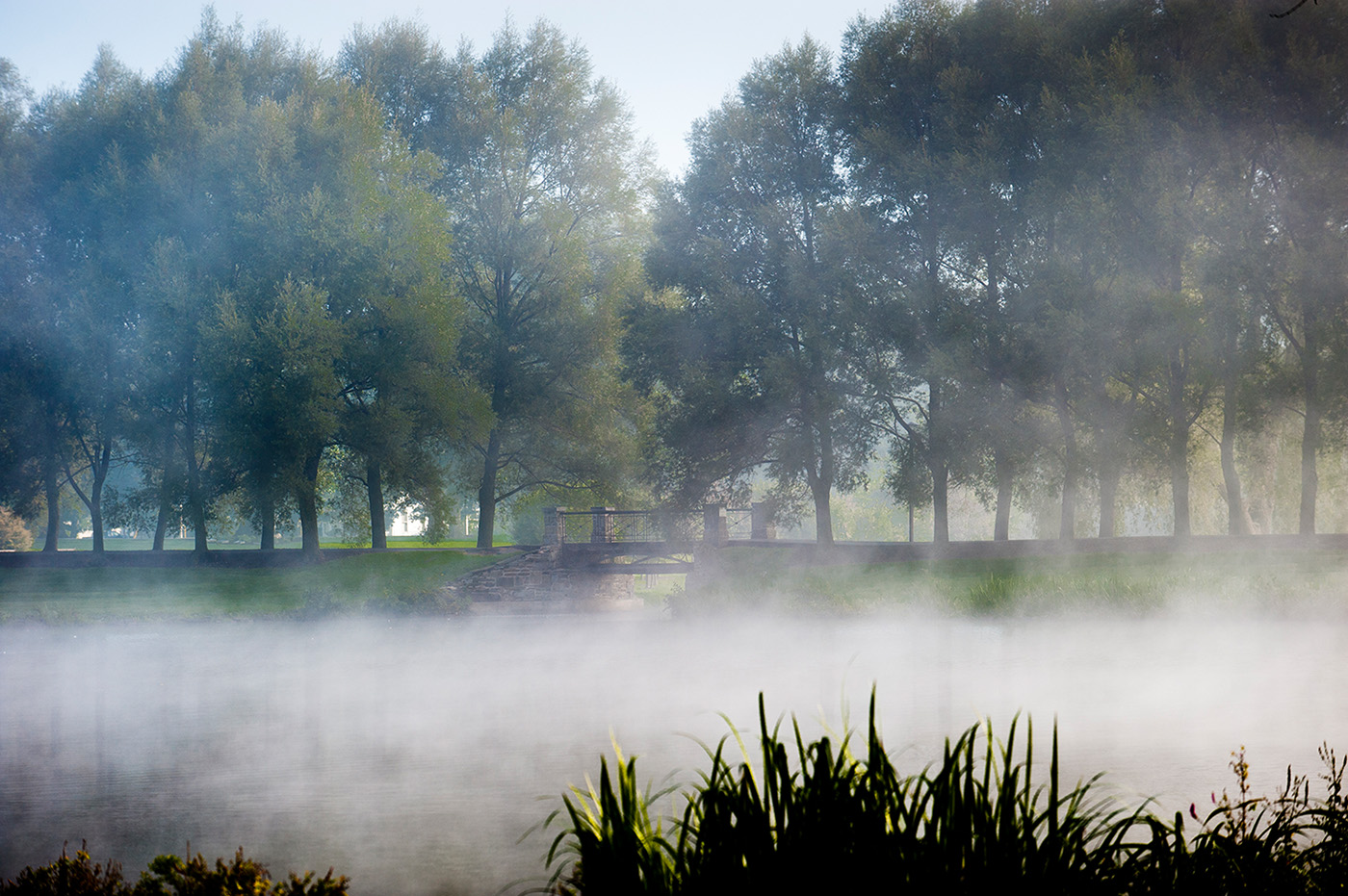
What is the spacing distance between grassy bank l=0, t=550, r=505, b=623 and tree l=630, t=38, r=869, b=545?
7442 millimetres

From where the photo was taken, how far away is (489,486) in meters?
35.4

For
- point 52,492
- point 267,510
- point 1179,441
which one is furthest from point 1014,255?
point 52,492

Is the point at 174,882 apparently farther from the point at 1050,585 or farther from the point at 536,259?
the point at 536,259

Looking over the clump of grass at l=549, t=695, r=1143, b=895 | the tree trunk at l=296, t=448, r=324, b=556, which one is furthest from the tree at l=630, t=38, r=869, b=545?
the clump of grass at l=549, t=695, r=1143, b=895

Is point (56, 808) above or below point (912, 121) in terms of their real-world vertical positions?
below

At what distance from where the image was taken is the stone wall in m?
26.2

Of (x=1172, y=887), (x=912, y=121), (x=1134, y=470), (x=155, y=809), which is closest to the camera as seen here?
(x=1172, y=887)

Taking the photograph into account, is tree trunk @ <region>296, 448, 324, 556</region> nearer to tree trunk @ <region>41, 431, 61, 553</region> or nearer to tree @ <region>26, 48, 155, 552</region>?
tree @ <region>26, 48, 155, 552</region>

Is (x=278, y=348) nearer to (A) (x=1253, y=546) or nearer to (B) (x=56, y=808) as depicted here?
(B) (x=56, y=808)

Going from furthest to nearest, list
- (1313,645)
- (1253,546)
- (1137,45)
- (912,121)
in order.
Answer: (912,121) → (1137,45) → (1253,546) → (1313,645)

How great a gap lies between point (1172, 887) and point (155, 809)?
290 inches

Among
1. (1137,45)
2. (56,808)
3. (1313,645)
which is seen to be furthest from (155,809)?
(1137,45)

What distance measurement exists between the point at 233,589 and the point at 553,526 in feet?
30.1

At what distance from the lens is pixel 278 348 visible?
84.8ft
